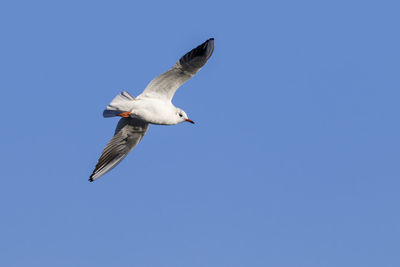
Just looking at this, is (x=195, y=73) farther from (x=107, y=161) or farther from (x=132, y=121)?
(x=107, y=161)

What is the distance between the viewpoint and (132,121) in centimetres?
1709

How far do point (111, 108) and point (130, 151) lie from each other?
6.03 ft

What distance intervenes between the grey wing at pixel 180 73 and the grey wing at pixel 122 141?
122 centimetres

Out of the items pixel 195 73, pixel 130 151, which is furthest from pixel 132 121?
pixel 195 73

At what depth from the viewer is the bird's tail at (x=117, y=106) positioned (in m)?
15.9

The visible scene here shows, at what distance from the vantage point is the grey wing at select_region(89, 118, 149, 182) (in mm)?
16938

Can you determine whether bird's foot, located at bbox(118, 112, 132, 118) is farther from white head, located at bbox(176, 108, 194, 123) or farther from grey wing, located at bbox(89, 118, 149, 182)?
white head, located at bbox(176, 108, 194, 123)

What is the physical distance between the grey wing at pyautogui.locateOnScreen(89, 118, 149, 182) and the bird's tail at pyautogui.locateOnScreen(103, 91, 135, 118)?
39.8 inches

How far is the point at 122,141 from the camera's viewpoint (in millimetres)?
17281

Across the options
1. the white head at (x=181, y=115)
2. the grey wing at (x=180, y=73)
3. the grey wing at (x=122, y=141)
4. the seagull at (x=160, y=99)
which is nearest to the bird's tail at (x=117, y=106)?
the seagull at (x=160, y=99)

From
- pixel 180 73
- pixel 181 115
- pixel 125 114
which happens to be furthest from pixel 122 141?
pixel 180 73

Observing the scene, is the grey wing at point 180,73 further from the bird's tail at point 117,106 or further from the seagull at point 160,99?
the bird's tail at point 117,106

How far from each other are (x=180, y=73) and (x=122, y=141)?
2.60 metres

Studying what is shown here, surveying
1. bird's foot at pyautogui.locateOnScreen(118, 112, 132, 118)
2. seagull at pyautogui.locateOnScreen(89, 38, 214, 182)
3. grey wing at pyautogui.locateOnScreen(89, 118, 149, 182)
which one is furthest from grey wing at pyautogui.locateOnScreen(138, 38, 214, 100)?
grey wing at pyautogui.locateOnScreen(89, 118, 149, 182)
